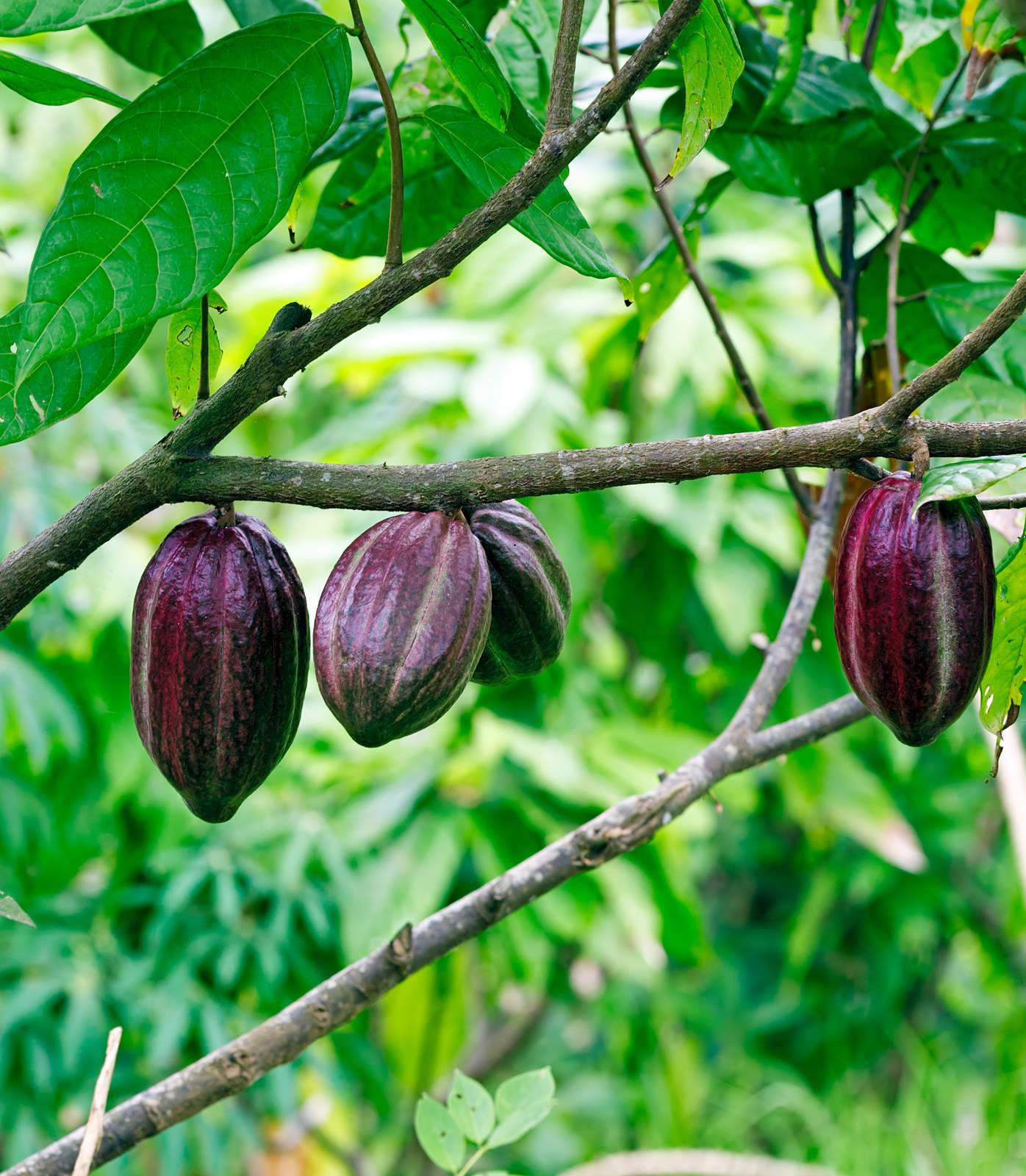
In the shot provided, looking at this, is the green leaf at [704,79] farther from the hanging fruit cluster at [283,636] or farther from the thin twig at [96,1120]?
the thin twig at [96,1120]

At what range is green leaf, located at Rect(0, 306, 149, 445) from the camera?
0.51 metres

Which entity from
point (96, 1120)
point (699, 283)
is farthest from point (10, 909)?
point (699, 283)

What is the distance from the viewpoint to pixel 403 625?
471mm

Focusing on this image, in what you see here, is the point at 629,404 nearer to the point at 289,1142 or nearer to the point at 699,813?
the point at 699,813

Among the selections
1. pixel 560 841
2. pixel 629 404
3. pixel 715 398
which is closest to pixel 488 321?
pixel 629 404

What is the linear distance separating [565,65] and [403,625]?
228 millimetres

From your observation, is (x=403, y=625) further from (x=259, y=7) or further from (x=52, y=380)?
(x=259, y=7)

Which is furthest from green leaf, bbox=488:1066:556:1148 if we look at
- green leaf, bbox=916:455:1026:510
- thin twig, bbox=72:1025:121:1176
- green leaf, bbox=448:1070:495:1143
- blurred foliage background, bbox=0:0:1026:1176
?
blurred foliage background, bbox=0:0:1026:1176

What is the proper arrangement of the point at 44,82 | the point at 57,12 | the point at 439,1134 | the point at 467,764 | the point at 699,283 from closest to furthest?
the point at 57,12, the point at 44,82, the point at 439,1134, the point at 699,283, the point at 467,764

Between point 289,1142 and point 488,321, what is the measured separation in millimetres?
1868

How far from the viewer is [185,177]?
0.47 meters

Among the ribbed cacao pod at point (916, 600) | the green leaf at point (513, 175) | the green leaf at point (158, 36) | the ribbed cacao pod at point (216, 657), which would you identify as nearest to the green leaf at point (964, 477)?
the ribbed cacao pod at point (916, 600)

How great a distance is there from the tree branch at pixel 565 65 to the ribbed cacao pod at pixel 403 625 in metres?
0.16

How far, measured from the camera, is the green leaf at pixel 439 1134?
64 centimetres
